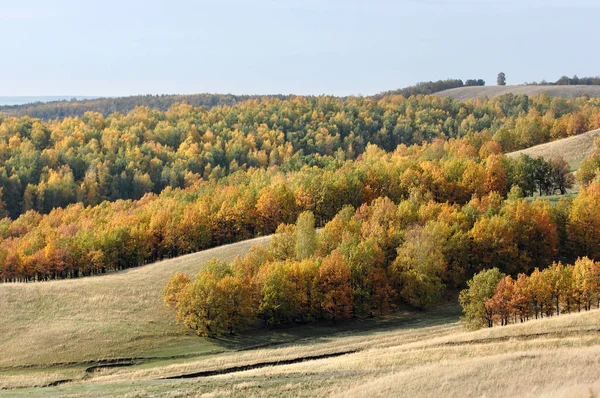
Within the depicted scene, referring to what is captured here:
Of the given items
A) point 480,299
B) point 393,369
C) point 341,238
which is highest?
point 341,238

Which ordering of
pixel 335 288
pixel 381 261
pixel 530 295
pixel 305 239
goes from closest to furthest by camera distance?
pixel 530 295, pixel 335 288, pixel 381 261, pixel 305 239

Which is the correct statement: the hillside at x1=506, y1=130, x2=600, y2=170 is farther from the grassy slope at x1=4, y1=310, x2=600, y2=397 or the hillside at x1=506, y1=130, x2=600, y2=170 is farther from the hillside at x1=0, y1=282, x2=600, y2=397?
the grassy slope at x1=4, y1=310, x2=600, y2=397

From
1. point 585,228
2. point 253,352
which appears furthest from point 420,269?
point 585,228

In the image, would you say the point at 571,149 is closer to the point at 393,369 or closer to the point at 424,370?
the point at 393,369

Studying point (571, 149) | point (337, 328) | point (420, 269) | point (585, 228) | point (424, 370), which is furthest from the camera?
point (571, 149)

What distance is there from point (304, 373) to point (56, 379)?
27.0 meters

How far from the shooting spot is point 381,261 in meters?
86.9

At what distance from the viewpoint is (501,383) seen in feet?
116

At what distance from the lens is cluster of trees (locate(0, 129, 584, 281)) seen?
344 ft

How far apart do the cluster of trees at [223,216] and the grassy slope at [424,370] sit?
4665cm

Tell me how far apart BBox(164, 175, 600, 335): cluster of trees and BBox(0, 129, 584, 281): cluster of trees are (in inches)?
400

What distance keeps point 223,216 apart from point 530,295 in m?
61.3

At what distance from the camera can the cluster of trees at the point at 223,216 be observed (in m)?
105

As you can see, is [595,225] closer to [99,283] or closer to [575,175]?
[575,175]
